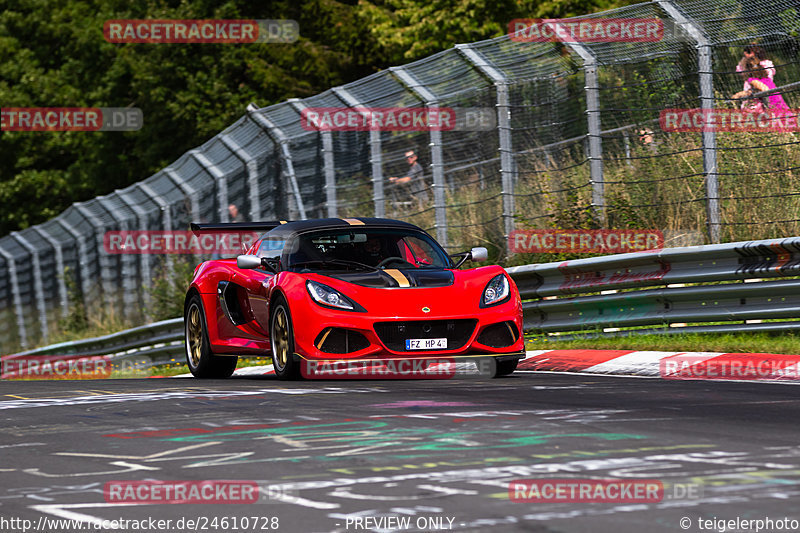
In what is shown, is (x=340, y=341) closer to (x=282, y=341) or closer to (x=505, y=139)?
(x=282, y=341)

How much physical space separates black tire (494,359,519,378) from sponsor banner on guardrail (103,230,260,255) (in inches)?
425

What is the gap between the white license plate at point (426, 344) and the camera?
33.6 ft

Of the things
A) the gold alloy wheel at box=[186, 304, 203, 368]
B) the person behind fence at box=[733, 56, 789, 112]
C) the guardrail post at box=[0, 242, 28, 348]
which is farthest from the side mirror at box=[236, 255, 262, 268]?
the guardrail post at box=[0, 242, 28, 348]

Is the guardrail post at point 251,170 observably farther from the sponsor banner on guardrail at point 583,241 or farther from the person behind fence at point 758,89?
the person behind fence at point 758,89

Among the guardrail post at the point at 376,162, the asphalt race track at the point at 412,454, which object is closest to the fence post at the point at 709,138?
the asphalt race track at the point at 412,454

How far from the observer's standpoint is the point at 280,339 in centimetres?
1101

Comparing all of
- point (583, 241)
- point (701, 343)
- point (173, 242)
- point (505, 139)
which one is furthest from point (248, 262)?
point (173, 242)

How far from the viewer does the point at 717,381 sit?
9.65 meters

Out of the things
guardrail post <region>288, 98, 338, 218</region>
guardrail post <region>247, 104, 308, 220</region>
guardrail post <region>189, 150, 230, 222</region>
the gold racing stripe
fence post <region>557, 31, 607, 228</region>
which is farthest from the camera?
guardrail post <region>189, 150, 230, 222</region>

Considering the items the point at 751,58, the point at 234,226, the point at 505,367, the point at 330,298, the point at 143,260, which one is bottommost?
the point at 505,367

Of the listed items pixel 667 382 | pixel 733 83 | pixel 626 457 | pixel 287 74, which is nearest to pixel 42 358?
pixel 733 83

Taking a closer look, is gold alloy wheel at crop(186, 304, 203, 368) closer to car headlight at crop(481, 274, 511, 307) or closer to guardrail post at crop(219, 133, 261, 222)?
car headlight at crop(481, 274, 511, 307)

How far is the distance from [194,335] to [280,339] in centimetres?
250

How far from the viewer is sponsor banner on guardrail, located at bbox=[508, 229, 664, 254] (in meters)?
14.6
